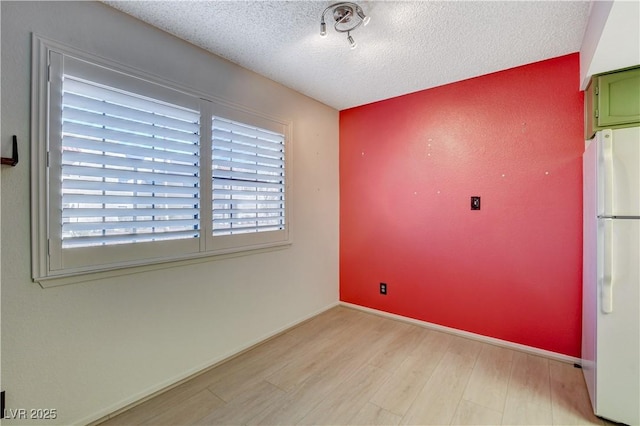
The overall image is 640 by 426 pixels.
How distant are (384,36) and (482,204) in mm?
1624

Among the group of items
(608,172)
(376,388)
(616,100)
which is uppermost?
(616,100)

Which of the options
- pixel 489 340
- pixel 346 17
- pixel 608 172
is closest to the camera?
pixel 608 172

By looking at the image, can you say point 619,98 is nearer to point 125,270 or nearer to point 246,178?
point 246,178

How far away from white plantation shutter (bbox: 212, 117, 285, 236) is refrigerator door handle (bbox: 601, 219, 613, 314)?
7.38 ft

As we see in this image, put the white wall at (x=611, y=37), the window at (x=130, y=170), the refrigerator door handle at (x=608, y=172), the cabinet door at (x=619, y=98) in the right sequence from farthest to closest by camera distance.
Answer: the cabinet door at (x=619, y=98) < the refrigerator door handle at (x=608, y=172) < the window at (x=130, y=170) < the white wall at (x=611, y=37)

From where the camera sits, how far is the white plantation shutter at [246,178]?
7.14 ft

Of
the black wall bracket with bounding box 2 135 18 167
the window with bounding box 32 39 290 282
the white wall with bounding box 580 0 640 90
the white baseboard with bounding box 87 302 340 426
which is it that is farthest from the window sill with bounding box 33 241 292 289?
the white wall with bounding box 580 0 640 90

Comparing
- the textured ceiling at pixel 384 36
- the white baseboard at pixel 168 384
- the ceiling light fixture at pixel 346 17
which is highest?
the textured ceiling at pixel 384 36

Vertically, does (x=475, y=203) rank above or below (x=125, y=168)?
below

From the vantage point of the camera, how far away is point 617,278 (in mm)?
1559

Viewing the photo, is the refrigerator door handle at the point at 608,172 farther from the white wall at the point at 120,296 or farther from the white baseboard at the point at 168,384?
the white baseboard at the point at 168,384

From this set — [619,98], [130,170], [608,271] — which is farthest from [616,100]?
[130,170]

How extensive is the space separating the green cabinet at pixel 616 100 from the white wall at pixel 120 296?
2257 mm

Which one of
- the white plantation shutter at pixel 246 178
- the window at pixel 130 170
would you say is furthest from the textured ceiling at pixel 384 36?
the white plantation shutter at pixel 246 178
